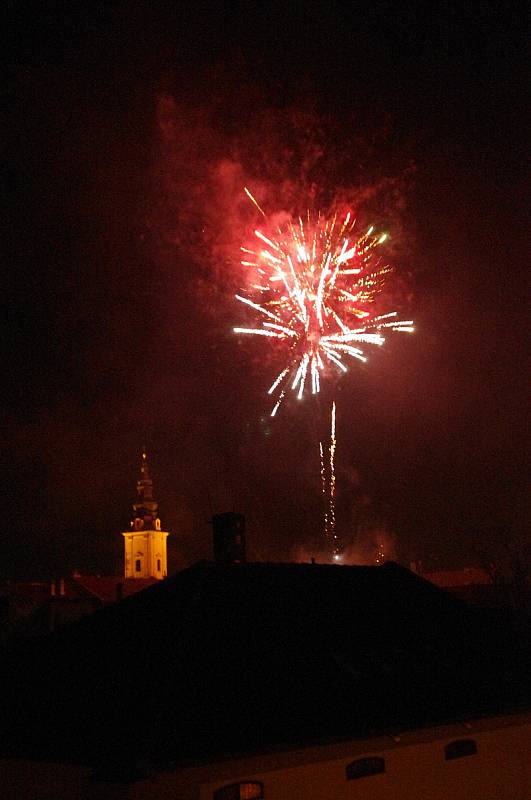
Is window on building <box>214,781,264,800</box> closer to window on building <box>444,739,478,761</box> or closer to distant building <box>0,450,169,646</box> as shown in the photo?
window on building <box>444,739,478,761</box>

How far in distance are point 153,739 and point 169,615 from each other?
13.9 feet

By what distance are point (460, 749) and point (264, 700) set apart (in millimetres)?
4500

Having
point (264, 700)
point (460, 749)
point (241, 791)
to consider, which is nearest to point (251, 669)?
point (264, 700)

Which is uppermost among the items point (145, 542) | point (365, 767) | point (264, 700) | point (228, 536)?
point (145, 542)

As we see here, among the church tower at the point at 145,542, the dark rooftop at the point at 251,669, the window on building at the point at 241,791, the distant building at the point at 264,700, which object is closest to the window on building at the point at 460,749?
the distant building at the point at 264,700

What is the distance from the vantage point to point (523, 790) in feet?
52.3

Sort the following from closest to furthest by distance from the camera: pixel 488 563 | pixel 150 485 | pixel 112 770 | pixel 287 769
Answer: pixel 112 770 → pixel 287 769 → pixel 488 563 → pixel 150 485

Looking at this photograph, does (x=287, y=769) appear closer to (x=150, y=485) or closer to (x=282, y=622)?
(x=282, y=622)

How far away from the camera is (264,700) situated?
13070mm

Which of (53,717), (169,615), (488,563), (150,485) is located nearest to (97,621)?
(169,615)

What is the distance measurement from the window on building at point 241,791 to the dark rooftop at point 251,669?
56cm

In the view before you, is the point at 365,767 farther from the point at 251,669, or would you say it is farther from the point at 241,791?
the point at 241,791

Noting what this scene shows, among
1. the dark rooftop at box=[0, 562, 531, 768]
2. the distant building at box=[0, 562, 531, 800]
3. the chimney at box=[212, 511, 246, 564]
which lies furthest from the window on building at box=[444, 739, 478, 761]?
the chimney at box=[212, 511, 246, 564]

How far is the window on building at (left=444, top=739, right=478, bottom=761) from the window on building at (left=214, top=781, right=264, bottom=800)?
4277 millimetres
